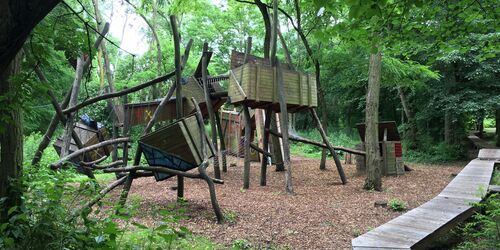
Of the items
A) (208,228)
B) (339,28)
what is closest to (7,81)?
(208,228)

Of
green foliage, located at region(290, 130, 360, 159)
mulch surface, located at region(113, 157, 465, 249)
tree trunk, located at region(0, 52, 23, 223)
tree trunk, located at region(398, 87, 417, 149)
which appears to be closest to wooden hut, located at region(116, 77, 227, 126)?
mulch surface, located at region(113, 157, 465, 249)

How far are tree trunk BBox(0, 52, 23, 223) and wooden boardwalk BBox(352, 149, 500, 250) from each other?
128 inches

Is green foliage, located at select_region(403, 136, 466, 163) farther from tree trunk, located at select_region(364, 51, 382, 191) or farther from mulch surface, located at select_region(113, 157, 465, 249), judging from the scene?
tree trunk, located at select_region(364, 51, 382, 191)

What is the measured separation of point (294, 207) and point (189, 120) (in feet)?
8.25

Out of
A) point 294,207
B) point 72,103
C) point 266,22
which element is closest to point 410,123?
point 266,22

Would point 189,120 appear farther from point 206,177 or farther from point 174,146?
point 206,177

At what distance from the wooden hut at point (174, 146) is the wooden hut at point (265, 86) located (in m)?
2.42

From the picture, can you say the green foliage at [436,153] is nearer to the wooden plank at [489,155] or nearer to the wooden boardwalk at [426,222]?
the wooden plank at [489,155]

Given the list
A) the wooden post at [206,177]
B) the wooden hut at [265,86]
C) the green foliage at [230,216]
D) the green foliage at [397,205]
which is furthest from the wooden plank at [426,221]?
the wooden hut at [265,86]

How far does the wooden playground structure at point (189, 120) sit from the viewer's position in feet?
18.7

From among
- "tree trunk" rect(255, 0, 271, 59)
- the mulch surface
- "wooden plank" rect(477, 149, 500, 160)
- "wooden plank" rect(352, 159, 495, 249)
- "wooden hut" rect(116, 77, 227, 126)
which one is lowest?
the mulch surface

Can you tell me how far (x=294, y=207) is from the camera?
21.8ft

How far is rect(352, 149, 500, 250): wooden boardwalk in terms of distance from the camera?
3953 millimetres

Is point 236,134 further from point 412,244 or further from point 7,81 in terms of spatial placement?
point 7,81
